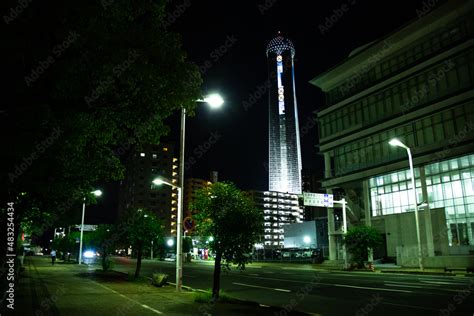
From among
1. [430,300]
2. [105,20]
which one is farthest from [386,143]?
[105,20]

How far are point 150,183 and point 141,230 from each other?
113562 mm

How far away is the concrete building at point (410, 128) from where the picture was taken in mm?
38969

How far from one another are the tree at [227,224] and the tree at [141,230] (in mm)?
10093

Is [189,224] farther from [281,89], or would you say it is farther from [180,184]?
[281,89]

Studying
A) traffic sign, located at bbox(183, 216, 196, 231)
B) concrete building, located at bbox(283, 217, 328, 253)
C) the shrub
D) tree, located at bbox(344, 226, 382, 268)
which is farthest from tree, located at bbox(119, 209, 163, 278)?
concrete building, located at bbox(283, 217, 328, 253)

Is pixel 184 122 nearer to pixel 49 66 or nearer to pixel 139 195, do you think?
pixel 49 66

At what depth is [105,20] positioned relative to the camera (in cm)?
752

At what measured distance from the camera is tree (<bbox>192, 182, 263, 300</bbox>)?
13797mm

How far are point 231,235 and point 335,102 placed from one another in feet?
142

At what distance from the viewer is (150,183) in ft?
441

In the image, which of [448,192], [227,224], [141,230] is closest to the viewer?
[227,224]

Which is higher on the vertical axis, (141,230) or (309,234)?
(309,234)

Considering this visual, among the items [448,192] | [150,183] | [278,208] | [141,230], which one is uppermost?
[150,183]

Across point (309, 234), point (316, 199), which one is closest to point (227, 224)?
point (316, 199)
